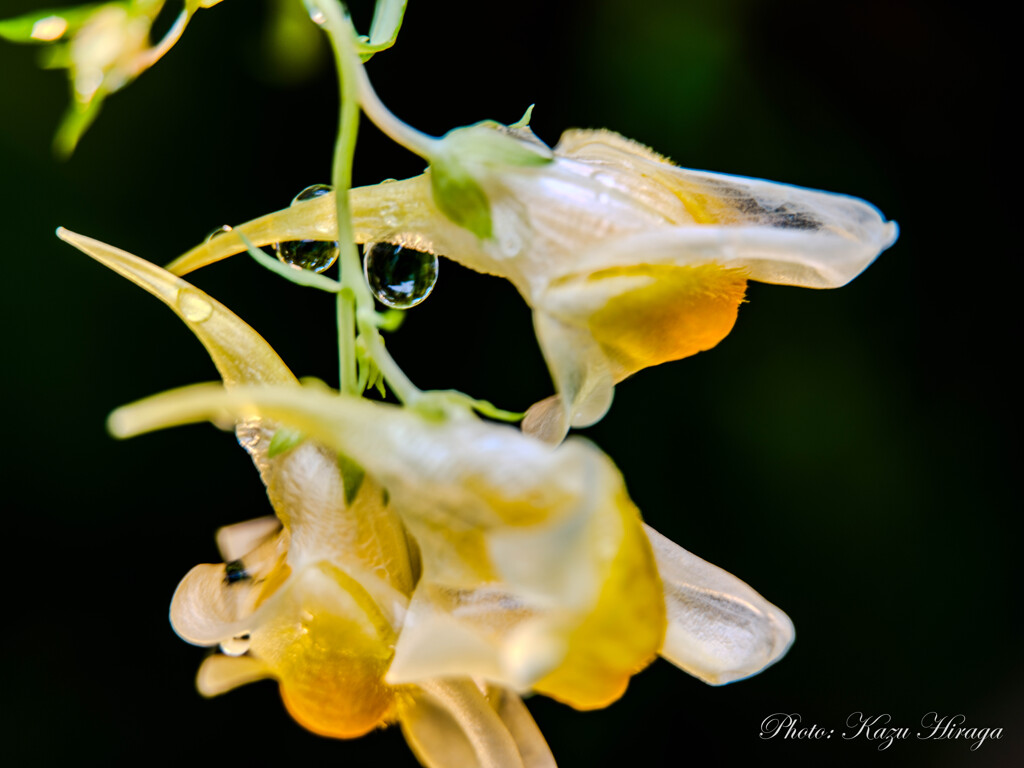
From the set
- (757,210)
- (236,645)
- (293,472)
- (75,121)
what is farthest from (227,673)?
(757,210)

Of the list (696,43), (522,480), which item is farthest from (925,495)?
(522,480)

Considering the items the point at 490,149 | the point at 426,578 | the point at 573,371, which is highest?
the point at 490,149

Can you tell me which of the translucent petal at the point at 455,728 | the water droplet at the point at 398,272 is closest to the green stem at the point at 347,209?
the water droplet at the point at 398,272

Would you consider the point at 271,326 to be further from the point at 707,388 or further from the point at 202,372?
the point at 707,388

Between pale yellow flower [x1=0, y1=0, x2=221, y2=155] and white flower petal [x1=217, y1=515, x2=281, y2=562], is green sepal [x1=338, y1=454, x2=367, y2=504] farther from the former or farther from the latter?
pale yellow flower [x1=0, y1=0, x2=221, y2=155]

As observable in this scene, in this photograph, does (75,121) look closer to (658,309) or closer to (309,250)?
(309,250)

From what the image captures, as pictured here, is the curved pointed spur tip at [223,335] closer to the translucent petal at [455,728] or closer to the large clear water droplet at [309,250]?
the large clear water droplet at [309,250]
